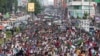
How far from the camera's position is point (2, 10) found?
88.4 metres

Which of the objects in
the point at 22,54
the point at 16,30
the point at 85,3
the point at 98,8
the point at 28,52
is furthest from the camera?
the point at 85,3

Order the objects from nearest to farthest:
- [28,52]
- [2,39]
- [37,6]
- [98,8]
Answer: [28,52] → [2,39] → [98,8] → [37,6]

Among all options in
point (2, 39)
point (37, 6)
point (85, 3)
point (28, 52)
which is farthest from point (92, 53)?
point (37, 6)

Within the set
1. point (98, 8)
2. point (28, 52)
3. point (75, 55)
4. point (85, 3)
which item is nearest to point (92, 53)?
point (75, 55)

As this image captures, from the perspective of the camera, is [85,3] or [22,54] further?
[85,3]

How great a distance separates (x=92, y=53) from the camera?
2288 cm

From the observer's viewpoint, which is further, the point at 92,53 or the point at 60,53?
the point at 60,53

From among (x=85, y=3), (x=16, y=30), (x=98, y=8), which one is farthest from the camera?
(x=85, y=3)

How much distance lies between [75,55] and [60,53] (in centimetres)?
156

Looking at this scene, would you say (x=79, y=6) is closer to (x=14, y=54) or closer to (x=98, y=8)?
(x=98, y=8)

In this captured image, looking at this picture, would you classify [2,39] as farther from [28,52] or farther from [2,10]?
[2,10]

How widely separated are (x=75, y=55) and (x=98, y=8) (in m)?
56.6

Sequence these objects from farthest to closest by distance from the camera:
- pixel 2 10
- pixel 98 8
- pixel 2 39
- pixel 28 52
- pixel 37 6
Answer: pixel 37 6, pixel 2 10, pixel 98 8, pixel 2 39, pixel 28 52

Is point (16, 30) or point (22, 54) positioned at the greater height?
point (22, 54)
